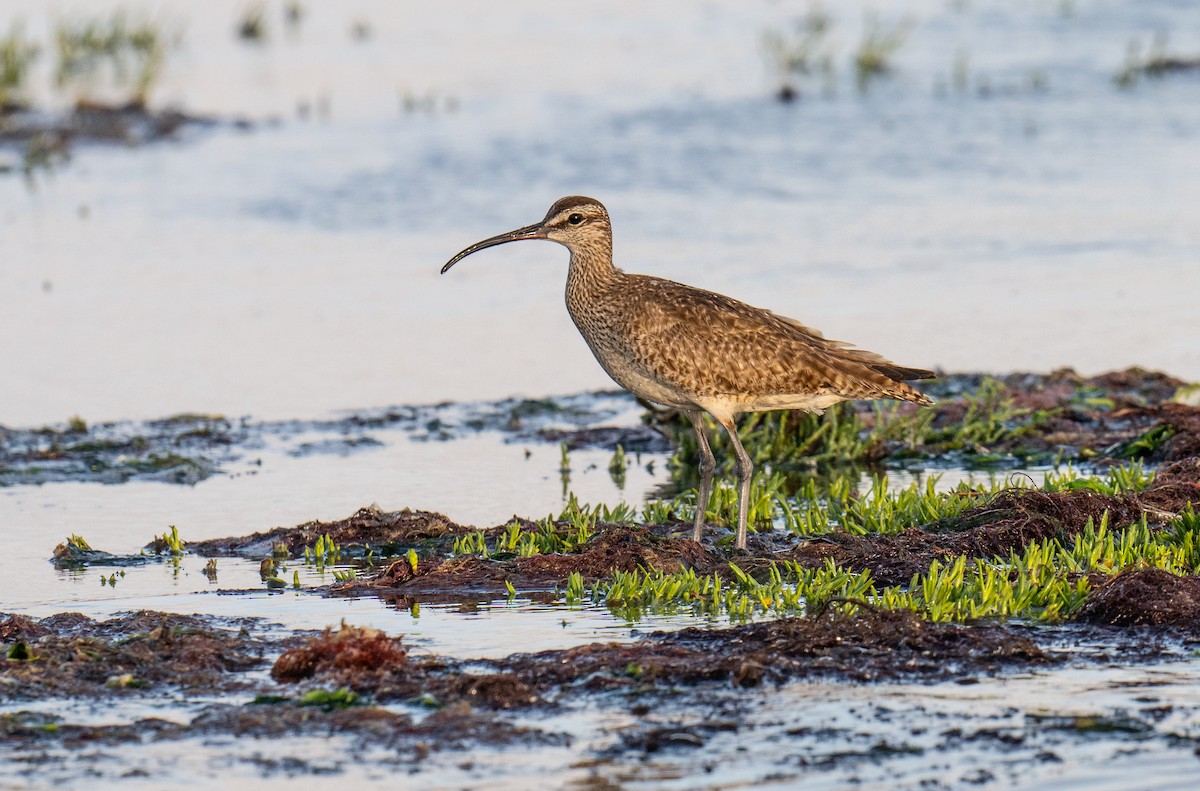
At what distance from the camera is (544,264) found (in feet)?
54.6

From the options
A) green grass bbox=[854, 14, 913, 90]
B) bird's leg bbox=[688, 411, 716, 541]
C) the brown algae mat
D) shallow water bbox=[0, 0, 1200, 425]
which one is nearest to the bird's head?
bird's leg bbox=[688, 411, 716, 541]

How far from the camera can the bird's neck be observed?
9.82 m

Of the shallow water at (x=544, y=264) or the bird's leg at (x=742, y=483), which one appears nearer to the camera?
the shallow water at (x=544, y=264)

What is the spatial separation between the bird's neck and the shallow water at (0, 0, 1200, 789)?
Result: 1.24 metres

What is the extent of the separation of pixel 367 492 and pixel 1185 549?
15.2 feet

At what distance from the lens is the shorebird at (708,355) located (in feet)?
30.7

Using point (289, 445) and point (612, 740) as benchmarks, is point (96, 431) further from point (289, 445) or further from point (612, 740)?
point (612, 740)

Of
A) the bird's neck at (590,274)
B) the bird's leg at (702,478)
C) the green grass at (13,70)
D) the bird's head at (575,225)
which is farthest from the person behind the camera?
the green grass at (13,70)

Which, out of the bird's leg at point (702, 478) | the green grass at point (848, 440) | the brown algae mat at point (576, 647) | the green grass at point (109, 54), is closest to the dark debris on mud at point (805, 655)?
the brown algae mat at point (576, 647)

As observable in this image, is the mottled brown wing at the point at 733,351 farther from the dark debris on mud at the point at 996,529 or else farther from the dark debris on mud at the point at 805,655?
the dark debris on mud at the point at 805,655

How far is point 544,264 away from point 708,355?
7408 millimetres

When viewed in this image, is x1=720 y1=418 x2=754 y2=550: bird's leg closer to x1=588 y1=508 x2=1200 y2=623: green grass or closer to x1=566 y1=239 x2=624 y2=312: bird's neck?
x1=588 y1=508 x2=1200 y2=623: green grass

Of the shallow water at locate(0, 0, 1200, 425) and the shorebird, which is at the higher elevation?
the shallow water at locate(0, 0, 1200, 425)

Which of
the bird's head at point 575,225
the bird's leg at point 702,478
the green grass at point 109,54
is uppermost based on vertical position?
the green grass at point 109,54
